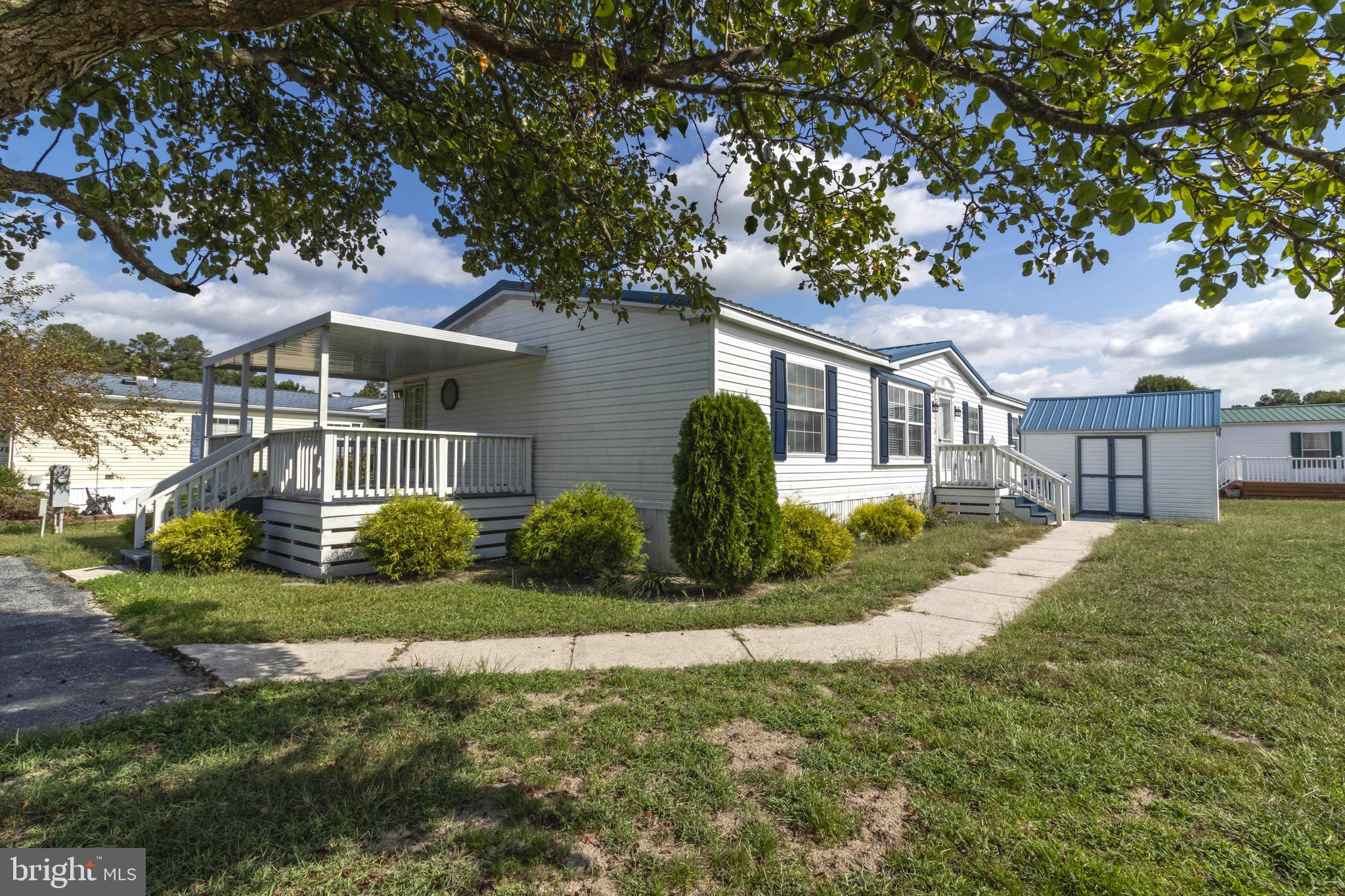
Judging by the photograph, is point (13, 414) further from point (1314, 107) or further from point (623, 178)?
point (1314, 107)

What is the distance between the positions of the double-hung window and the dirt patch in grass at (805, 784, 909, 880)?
6853mm

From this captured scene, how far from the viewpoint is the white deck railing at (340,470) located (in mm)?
8148

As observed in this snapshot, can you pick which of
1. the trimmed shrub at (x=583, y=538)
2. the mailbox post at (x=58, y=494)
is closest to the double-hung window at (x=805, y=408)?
the trimmed shrub at (x=583, y=538)

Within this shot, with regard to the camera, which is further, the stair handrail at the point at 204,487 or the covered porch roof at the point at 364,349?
the stair handrail at the point at 204,487

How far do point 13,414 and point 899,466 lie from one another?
690 inches

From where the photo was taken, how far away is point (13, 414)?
37.6 feet

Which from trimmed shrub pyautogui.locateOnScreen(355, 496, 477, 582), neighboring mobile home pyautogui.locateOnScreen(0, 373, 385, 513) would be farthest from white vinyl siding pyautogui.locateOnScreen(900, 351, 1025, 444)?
neighboring mobile home pyautogui.locateOnScreen(0, 373, 385, 513)

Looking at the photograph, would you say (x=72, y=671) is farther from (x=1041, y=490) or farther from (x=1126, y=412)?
(x=1126, y=412)

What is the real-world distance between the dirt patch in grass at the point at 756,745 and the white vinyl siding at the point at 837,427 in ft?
16.6

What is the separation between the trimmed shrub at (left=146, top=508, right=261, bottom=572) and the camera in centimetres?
760

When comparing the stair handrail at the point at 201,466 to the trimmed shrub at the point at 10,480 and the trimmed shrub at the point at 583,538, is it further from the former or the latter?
the trimmed shrub at the point at 10,480

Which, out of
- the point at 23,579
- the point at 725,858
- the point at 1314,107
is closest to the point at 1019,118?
the point at 1314,107

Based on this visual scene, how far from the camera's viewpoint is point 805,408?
984cm

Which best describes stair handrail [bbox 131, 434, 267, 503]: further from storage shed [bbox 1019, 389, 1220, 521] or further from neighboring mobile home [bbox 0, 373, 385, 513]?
storage shed [bbox 1019, 389, 1220, 521]
